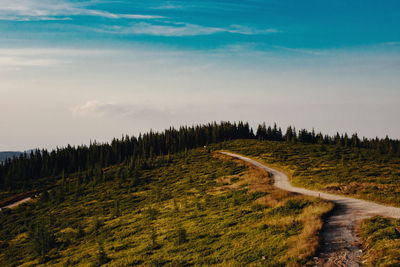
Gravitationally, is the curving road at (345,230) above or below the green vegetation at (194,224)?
above

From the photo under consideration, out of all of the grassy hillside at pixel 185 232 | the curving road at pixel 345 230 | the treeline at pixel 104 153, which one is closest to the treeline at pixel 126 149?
the treeline at pixel 104 153

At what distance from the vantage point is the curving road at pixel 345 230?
1239 cm

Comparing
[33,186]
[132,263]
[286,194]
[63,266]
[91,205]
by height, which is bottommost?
[33,186]

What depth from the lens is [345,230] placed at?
1591 cm

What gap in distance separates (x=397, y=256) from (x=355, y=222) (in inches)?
244

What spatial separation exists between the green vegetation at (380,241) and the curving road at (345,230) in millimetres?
478

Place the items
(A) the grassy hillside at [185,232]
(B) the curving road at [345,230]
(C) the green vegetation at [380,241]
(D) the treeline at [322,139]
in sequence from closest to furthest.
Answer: (C) the green vegetation at [380,241] < (B) the curving road at [345,230] < (A) the grassy hillside at [185,232] < (D) the treeline at [322,139]

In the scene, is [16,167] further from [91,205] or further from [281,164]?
[281,164]

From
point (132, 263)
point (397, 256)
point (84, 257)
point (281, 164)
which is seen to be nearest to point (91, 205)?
point (84, 257)

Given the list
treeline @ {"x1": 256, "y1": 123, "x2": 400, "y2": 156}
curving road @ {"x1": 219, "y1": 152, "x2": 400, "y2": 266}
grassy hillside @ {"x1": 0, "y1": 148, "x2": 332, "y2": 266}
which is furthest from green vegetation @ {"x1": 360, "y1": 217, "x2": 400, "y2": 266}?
treeline @ {"x1": 256, "y1": 123, "x2": 400, "y2": 156}

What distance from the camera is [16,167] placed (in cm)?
12306

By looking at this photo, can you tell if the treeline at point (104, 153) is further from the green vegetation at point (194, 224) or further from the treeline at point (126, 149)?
the green vegetation at point (194, 224)

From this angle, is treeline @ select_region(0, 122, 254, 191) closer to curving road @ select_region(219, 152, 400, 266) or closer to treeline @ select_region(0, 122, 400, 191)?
treeline @ select_region(0, 122, 400, 191)

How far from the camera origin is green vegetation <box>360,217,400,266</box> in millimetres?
11438
